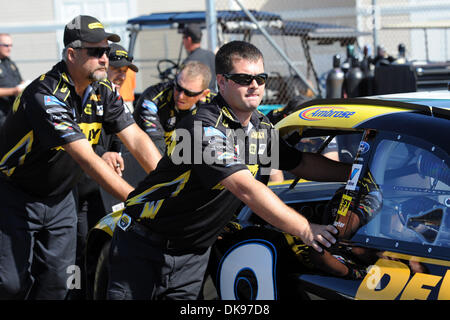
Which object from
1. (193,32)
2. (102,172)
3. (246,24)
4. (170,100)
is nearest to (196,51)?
(193,32)

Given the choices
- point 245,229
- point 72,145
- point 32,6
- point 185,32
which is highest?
point 32,6

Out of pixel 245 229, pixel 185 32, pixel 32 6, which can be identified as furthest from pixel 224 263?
pixel 32 6

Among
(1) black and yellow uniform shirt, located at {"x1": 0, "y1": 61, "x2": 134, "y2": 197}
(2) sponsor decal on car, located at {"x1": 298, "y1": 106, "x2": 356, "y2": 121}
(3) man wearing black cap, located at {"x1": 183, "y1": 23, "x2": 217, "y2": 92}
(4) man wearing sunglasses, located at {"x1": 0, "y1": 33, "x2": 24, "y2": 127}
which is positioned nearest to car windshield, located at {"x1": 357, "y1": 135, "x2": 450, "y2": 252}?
(2) sponsor decal on car, located at {"x1": 298, "y1": 106, "x2": 356, "y2": 121}

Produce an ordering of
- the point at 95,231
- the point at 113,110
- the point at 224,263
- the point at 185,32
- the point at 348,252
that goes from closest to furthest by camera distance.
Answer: the point at 348,252 < the point at 224,263 < the point at 95,231 < the point at 113,110 < the point at 185,32

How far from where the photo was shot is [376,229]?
7.84 ft

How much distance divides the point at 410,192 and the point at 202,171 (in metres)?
0.84

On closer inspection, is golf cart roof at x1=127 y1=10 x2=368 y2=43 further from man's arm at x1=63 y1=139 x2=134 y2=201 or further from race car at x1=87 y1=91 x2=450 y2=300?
race car at x1=87 y1=91 x2=450 y2=300

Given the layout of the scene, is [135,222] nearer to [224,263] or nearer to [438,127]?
[224,263]

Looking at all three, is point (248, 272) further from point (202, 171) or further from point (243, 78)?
point (243, 78)

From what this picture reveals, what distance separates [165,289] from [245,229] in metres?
0.49

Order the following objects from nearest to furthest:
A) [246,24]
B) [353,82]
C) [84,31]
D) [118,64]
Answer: [84,31], [118,64], [353,82], [246,24]

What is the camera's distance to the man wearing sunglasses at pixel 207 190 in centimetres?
254

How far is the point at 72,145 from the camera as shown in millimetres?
3205

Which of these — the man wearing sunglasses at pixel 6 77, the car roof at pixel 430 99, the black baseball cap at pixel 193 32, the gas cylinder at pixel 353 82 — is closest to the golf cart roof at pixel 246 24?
the black baseball cap at pixel 193 32
